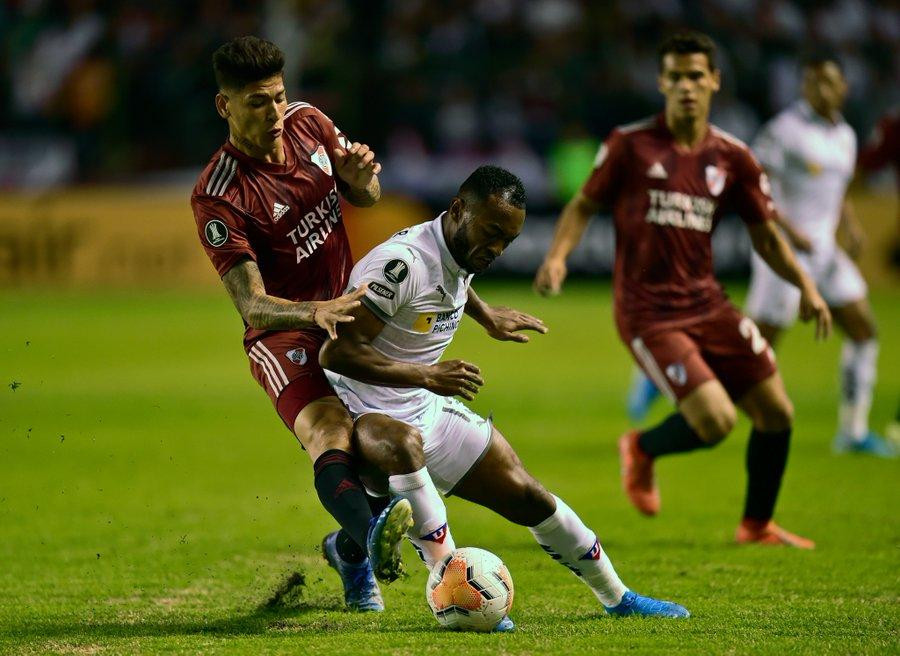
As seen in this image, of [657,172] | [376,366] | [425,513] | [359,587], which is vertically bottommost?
[359,587]

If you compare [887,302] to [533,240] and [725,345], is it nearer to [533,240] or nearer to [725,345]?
[533,240]

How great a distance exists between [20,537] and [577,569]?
359cm

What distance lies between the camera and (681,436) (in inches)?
305

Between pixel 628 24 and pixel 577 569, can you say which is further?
pixel 628 24

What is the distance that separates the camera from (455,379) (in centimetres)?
504

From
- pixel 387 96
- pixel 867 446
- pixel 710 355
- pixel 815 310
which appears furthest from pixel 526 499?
pixel 387 96

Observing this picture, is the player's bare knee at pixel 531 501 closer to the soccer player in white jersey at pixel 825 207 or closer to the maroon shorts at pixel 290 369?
the maroon shorts at pixel 290 369

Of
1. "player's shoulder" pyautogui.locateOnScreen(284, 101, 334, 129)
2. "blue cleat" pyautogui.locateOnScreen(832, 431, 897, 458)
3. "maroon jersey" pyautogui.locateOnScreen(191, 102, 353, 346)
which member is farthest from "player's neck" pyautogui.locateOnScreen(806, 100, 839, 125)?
"maroon jersey" pyautogui.locateOnScreen(191, 102, 353, 346)

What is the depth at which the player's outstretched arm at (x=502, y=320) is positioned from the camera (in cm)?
588

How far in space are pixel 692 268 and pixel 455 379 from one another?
10.0ft

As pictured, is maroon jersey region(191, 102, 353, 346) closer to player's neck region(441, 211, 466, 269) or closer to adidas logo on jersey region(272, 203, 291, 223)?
adidas logo on jersey region(272, 203, 291, 223)

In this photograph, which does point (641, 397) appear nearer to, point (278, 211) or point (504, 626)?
point (278, 211)

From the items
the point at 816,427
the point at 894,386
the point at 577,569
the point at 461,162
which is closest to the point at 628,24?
the point at 461,162

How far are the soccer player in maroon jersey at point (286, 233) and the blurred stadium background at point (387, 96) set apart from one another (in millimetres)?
14504
